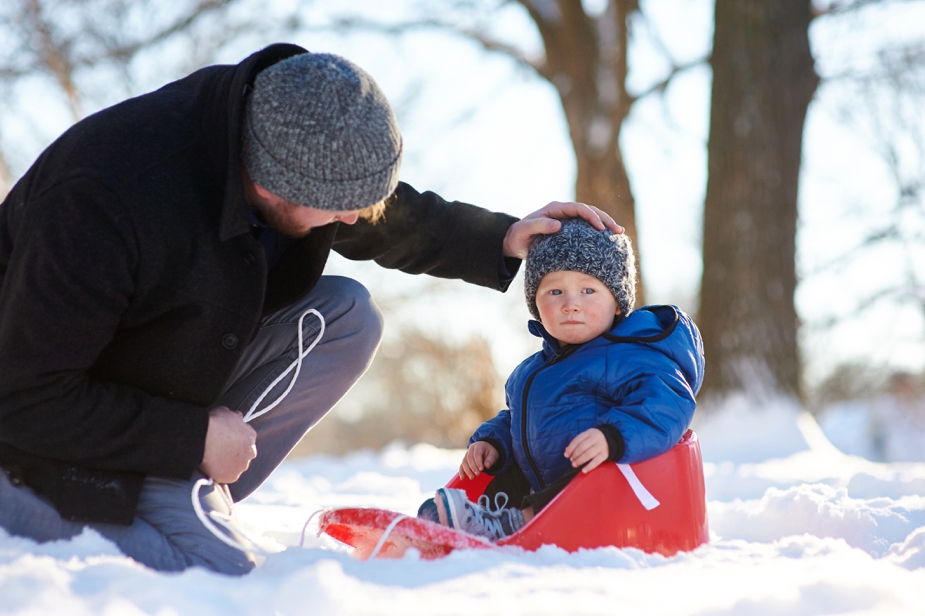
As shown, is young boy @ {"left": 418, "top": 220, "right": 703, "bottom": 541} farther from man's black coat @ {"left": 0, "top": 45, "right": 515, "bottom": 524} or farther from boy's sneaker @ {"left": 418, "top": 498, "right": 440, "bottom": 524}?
man's black coat @ {"left": 0, "top": 45, "right": 515, "bottom": 524}

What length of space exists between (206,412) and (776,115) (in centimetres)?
469

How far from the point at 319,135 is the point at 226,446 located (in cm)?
63

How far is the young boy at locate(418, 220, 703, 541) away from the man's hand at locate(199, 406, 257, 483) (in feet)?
1.57

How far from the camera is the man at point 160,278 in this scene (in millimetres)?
1454

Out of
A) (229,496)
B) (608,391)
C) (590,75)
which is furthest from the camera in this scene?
(590,75)

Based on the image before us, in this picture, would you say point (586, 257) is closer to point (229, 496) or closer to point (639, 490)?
point (639, 490)

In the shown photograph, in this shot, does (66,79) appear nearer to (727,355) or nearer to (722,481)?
(727,355)

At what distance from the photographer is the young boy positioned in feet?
6.25

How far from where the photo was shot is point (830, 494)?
7.80 ft

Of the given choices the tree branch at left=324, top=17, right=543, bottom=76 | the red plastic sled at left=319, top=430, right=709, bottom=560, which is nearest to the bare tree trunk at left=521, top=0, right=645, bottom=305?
the tree branch at left=324, top=17, right=543, bottom=76

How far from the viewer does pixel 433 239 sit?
2.26m

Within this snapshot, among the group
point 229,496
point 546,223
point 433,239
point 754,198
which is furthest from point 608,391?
point 754,198

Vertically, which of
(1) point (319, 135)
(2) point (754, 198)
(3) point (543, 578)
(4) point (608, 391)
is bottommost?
(3) point (543, 578)

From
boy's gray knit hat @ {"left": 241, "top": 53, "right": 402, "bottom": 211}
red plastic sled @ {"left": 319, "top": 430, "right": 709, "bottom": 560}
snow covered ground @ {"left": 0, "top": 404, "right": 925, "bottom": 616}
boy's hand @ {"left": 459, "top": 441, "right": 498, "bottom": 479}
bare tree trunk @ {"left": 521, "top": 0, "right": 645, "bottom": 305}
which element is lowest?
snow covered ground @ {"left": 0, "top": 404, "right": 925, "bottom": 616}
